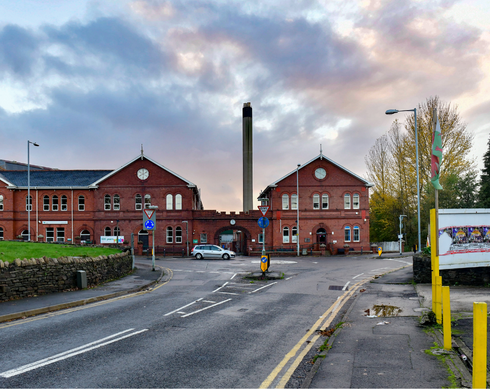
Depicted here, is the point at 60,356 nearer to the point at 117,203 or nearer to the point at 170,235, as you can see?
the point at 170,235

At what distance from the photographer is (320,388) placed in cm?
607

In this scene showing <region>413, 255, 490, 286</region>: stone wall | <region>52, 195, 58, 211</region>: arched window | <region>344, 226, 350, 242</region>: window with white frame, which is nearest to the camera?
<region>413, 255, 490, 286</region>: stone wall

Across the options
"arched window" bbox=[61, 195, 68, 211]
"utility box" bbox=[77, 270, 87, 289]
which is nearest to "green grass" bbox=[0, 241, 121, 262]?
"utility box" bbox=[77, 270, 87, 289]

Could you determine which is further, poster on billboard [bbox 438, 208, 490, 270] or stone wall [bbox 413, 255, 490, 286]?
stone wall [bbox 413, 255, 490, 286]

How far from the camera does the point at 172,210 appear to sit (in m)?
49.3

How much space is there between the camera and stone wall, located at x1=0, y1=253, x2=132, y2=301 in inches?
541

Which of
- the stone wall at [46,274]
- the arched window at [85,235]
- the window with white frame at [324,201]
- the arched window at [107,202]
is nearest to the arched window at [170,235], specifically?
the arched window at [107,202]

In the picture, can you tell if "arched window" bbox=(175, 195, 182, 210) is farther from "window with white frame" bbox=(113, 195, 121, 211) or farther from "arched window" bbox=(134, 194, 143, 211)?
"window with white frame" bbox=(113, 195, 121, 211)

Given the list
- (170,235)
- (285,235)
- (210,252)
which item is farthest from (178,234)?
(285,235)

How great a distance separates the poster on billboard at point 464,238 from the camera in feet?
50.3

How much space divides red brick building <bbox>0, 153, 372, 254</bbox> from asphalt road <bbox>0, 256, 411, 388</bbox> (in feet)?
111

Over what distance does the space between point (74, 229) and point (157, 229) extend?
34.6ft

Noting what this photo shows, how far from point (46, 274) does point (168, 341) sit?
8998 mm

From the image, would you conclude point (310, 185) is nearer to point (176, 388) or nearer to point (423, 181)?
point (423, 181)
